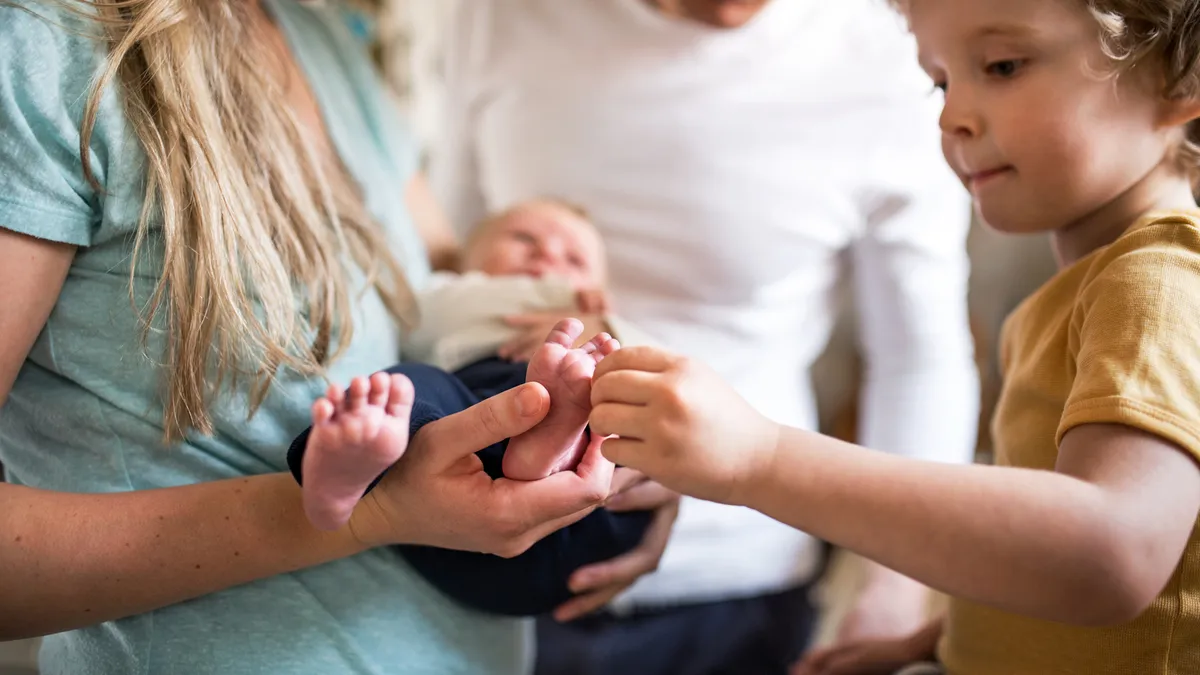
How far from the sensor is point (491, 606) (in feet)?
2.84

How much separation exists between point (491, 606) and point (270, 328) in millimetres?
337

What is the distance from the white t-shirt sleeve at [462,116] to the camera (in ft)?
4.64

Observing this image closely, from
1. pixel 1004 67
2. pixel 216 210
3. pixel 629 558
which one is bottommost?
pixel 629 558

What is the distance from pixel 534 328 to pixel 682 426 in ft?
1.44

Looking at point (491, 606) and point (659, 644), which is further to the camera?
point (659, 644)

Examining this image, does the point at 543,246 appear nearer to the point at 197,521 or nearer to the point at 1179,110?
the point at 197,521

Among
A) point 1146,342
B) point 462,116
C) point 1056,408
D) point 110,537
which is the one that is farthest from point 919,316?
point 110,537

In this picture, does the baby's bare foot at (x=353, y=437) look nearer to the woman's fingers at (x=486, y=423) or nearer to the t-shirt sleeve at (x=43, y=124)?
the woman's fingers at (x=486, y=423)

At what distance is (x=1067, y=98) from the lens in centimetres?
73

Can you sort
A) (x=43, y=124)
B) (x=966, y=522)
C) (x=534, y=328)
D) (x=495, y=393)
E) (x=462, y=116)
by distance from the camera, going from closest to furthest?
(x=966, y=522)
(x=43, y=124)
(x=495, y=393)
(x=534, y=328)
(x=462, y=116)

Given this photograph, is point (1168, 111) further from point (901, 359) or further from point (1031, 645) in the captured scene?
point (901, 359)

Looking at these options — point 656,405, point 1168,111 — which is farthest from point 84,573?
point 1168,111

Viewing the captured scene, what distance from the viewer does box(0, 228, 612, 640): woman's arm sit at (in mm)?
686

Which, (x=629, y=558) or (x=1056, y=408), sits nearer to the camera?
(x=1056, y=408)
